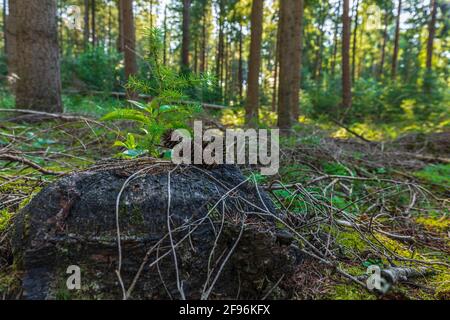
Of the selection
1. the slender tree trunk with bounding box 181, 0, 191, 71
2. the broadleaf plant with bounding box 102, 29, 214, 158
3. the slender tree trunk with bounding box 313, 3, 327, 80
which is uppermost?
the slender tree trunk with bounding box 313, 3, 327, 80

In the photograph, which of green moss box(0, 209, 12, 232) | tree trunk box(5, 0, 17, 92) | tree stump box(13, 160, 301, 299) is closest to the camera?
tree stump box(13, 160, 301, 299)

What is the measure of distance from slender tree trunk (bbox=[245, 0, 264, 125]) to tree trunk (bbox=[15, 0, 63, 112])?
428 cm

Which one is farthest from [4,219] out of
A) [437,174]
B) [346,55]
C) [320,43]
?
[320,43]

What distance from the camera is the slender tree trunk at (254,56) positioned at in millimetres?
8281

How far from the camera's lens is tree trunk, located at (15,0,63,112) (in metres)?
4.96

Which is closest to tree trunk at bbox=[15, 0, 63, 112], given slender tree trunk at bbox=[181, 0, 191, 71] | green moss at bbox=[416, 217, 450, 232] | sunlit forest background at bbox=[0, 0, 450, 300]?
sunlit forest background at bbox=[0, 0, 450, 300]

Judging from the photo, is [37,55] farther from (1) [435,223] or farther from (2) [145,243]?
(1) [435,223]

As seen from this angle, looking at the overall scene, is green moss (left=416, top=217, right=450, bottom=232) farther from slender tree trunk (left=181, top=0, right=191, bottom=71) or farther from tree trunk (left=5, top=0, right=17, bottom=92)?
slender tree trunk (left=181, top=0, right=191, bottom=71)

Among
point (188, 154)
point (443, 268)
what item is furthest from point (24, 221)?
point (443, 268)

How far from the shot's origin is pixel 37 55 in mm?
5102

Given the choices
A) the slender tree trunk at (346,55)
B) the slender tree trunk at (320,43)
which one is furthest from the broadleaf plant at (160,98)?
the slender tree trunk at (320,43)

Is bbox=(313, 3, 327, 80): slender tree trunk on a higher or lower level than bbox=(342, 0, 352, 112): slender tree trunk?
higher

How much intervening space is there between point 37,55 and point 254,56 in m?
5.15
